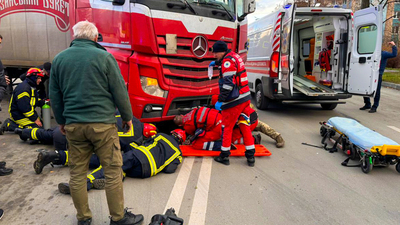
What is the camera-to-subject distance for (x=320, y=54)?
934cm

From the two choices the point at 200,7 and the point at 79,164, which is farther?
the point at 200,7

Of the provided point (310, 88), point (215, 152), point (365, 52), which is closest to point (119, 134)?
point (215, 152)

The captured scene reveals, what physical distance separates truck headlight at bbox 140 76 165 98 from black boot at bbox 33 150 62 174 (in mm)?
1598

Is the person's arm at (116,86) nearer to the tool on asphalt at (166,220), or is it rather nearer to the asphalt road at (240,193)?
the tool on asphalt at (166,220)

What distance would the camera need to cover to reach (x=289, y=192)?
3.60 meters

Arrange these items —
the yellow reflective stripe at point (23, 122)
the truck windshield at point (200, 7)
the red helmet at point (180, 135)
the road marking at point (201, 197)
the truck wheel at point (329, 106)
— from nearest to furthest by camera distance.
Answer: the road marking at point (201, 197) < the truck windshield at point (200, 7) < the red helmet at point (180, 135) < the yellow reflective stripe at point (23, 122) < the truck wheel at point (329, 106)

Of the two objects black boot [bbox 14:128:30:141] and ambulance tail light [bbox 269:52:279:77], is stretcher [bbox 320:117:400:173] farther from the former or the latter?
black boot [bbox 14:128:30:141]

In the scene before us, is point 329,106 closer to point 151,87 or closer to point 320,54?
point 320,54

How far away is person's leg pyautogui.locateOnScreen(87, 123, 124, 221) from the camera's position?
259 centimetres

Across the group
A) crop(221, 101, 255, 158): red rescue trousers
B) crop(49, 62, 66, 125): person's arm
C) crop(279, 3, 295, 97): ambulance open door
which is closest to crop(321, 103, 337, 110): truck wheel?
crop(279, 3, 295, 97): ambulance open door

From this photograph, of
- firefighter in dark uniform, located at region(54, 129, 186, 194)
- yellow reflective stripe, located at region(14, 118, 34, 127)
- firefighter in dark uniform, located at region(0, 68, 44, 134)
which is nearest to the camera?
firefighter in dark uniform, located at region(54, 129, 186, 194)

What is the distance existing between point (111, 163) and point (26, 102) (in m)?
3.71

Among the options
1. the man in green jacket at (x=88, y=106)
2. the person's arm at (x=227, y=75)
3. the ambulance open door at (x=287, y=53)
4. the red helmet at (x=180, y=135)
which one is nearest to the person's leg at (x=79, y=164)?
the man in green jacket at (x=88, y=106)

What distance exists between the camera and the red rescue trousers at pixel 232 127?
14.3 feet
